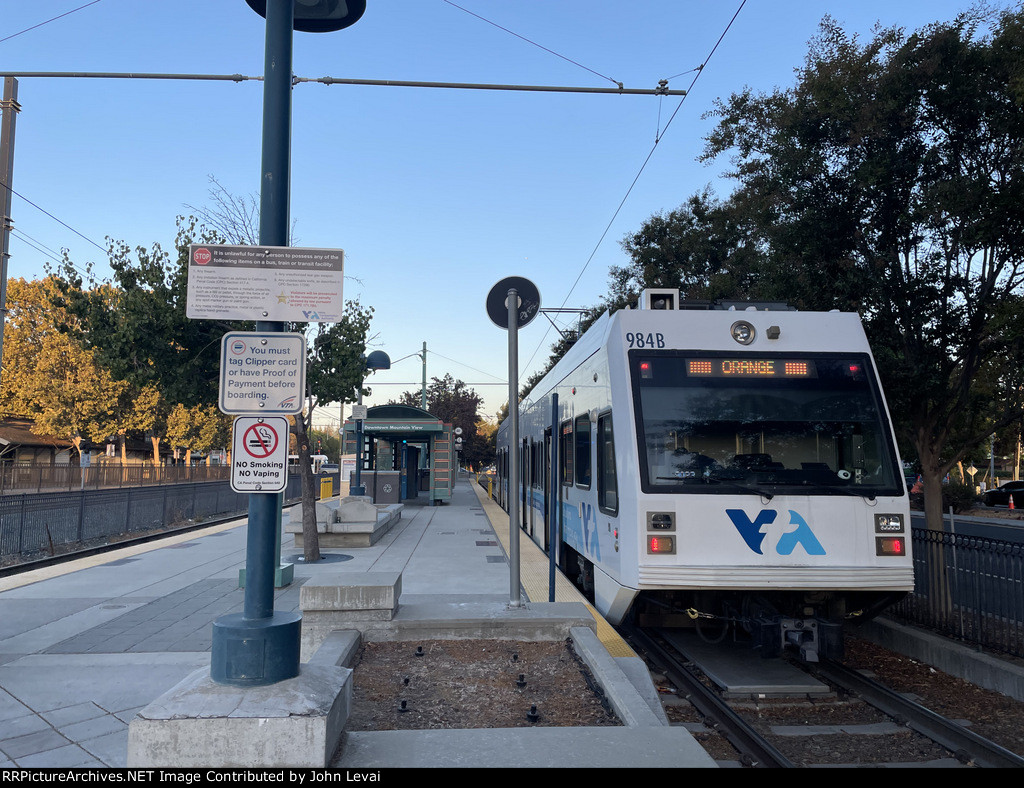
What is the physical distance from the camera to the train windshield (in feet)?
20.5

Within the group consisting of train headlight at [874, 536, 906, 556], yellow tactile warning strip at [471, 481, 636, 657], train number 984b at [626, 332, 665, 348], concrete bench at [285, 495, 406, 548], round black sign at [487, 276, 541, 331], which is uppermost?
round black sign at [487, 276, 541, 331]

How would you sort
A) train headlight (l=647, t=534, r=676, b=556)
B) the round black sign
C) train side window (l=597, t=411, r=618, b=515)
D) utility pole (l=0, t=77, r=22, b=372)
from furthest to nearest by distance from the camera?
utility pole (l=0, t=77, r=22, b=372) < train side window (l=597, t=411, r=618, b=515) < the round black sign < train headlight (l=647, t=534, r=676, b=556)

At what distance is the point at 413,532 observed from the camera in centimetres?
1781

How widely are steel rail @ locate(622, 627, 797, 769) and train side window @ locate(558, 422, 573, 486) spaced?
268cm

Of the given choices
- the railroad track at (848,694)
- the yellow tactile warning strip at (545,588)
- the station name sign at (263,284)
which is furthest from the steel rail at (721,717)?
the station name sign at (263,284)

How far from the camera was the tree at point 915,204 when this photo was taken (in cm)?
784

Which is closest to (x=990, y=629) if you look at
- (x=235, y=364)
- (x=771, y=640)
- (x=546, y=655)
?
(x=771, y=640)

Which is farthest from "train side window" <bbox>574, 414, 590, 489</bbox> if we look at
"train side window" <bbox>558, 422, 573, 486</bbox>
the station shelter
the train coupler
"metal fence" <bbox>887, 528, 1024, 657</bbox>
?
the station shelter

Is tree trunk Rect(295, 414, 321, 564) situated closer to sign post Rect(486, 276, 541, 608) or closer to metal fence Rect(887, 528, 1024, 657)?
sign post Rect(486, 276, 541, 608)

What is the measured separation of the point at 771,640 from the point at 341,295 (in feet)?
14.4

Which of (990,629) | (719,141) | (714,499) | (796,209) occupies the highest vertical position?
(719,141)

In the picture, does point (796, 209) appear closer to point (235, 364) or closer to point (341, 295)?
point (341, 295)

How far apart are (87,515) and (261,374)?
12849mm

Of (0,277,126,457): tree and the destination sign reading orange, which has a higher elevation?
(0,277,126,457): tree
